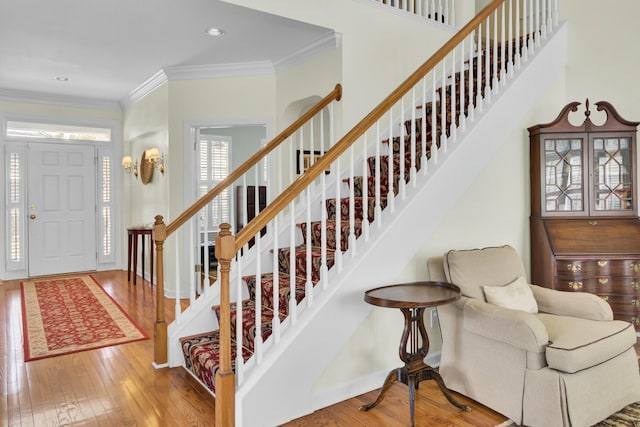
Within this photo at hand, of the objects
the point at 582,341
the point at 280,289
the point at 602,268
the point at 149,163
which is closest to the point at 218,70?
the point at 149,163

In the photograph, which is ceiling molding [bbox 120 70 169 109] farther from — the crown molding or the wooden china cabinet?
the wooden china cabinet

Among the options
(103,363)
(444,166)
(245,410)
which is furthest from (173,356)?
(444,166)

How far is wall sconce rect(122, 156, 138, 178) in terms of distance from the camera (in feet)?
21.8

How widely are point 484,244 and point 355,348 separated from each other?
1462 mm

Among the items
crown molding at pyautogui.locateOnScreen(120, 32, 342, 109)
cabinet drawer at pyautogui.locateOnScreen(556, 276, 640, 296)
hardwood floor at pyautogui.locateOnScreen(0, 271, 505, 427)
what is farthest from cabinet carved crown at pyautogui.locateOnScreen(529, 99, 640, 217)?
crown molding at pyautogui.locateOnScreen(120, 32, 342, 109)

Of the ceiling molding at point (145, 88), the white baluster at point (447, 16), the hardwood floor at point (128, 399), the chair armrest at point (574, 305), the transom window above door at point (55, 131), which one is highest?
the white baluster at point (447, 16)

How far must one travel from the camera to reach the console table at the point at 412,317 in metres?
2.29

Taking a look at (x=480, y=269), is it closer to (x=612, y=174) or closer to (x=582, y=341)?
(x=582, y=341)

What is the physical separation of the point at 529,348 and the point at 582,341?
0.92 feet

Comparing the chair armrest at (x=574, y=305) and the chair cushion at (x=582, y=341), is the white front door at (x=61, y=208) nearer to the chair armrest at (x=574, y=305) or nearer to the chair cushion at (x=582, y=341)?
the chair armrest at (x=574, y=305)

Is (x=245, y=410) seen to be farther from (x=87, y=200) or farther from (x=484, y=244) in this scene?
(x=87, y=200)

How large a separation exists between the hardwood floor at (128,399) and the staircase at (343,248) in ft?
0.56

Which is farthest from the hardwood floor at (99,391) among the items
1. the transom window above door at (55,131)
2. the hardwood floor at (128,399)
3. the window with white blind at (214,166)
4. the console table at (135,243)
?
the window with white blind at (214,166)

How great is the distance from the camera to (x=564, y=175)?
3697 mm
